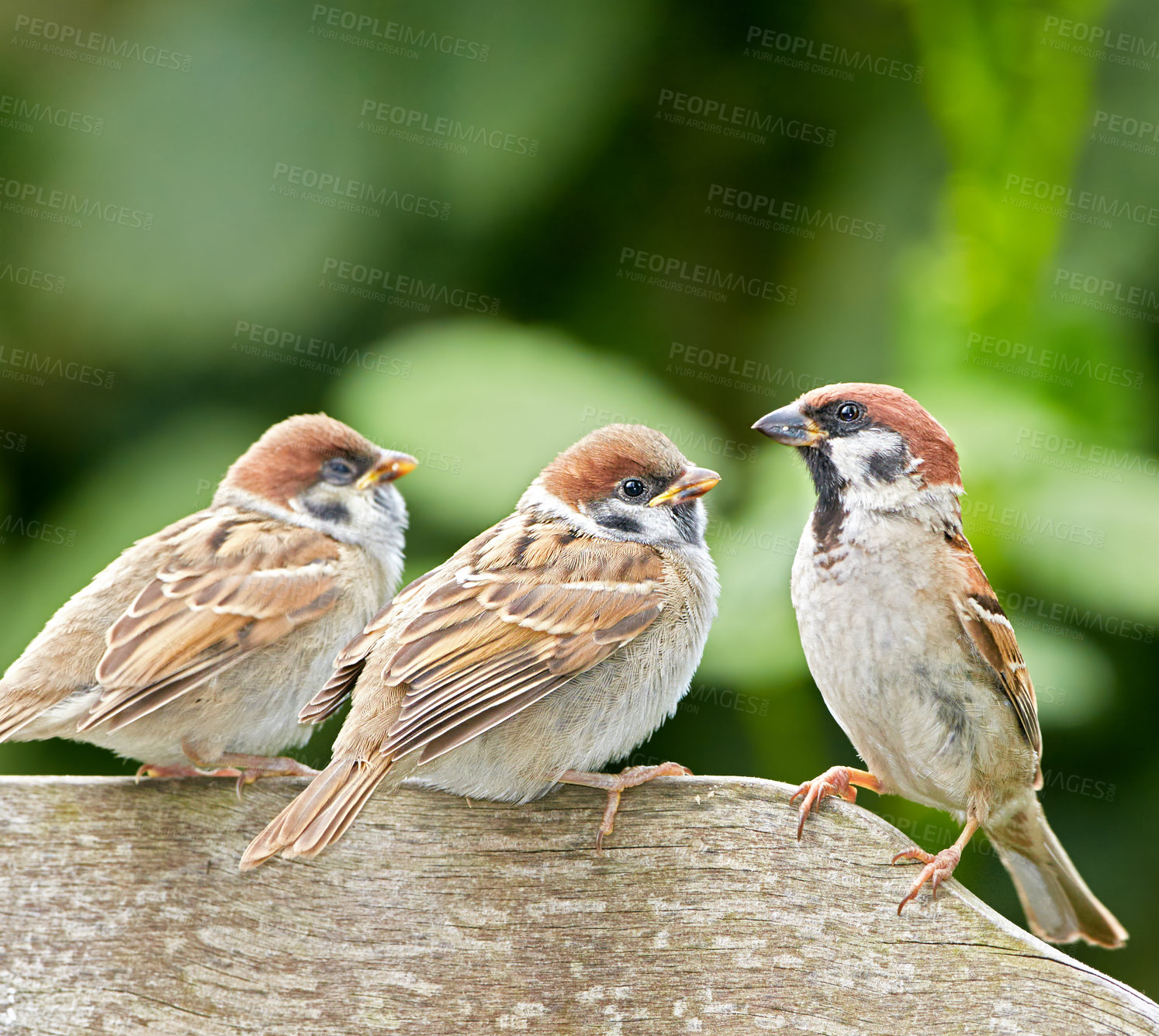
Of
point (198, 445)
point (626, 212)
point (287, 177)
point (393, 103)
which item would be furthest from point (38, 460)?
point (626, 212)

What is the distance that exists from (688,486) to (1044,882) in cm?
103

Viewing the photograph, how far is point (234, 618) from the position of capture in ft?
7.99

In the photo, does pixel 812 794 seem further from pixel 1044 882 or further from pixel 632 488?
pixel 1044 882

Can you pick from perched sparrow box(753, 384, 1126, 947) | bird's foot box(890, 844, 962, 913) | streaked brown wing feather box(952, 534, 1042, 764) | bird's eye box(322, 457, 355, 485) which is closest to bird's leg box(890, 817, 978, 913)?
bird's foot box(890, 844, 962, 913)

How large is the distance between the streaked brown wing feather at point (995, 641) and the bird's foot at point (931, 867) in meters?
0.61

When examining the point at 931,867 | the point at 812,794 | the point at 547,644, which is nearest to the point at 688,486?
the point at 547,644

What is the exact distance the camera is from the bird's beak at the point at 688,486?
7.63 feet

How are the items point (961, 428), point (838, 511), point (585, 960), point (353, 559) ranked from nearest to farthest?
point (585, 960), point (838, 511), point (353, 559), point (961, 428)

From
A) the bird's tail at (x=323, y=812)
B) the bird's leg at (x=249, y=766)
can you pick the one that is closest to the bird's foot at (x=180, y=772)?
the bird's leg at (x=249, y=766)

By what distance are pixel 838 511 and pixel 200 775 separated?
118 centimetres

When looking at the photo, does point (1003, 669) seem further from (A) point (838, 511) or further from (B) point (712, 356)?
(B) point (712, 356)

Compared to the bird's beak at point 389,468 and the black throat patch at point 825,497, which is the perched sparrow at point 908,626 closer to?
the black throat patch at point 825,497

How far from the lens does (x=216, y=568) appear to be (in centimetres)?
249

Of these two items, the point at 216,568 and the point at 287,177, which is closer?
the point at 216,568
